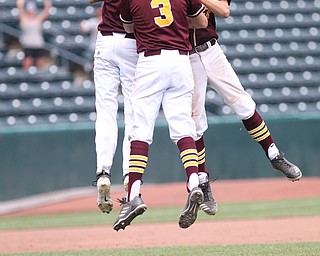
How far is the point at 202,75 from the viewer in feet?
24.0

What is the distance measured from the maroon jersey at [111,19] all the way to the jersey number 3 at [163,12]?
635 mm

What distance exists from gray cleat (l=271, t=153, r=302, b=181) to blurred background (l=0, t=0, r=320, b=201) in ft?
25.7

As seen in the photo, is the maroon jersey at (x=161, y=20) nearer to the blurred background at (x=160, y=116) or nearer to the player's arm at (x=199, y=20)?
the player's arm at (x=199, y=20)

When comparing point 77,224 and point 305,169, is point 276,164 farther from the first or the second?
point 305,169

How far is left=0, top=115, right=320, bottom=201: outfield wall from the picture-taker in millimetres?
14594

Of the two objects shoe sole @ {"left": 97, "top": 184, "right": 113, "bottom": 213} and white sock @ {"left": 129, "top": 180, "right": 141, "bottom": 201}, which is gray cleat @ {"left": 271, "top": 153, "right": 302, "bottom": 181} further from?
shoe sole @ {"left": 97, "top": 184, "right": 113, "bottom": 213}

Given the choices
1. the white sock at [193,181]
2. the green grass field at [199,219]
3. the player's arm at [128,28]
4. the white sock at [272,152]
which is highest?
the player's arm at [128,28]

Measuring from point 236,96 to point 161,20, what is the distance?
1.10m

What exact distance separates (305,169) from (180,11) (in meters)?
10.1

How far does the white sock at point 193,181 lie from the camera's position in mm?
6652

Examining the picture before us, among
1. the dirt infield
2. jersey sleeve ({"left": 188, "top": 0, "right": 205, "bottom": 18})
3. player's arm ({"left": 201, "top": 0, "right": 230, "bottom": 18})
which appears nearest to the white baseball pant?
jersey sleeve ({"left": 188, "top": 0, "right": 205, "bottom": 18})

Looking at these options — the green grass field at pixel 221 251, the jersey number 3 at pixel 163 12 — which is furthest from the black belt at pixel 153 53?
the green grass field at pixel 221 251

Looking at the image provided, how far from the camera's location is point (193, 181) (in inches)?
262

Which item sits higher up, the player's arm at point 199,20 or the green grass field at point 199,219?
the player's arm at point 199,20
